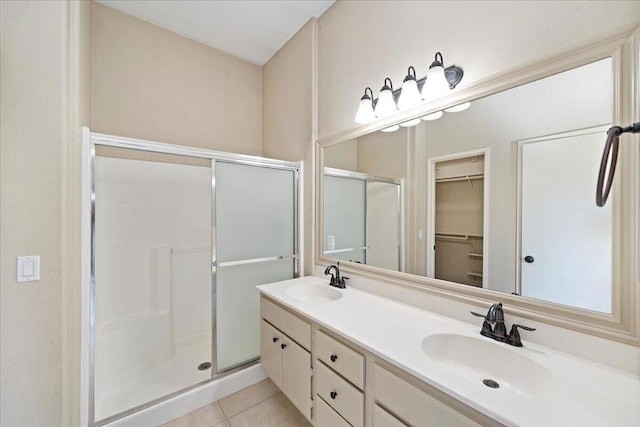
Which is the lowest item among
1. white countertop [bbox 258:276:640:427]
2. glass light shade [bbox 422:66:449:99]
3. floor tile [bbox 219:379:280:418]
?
floor tile [bbox 219:379:280:418]

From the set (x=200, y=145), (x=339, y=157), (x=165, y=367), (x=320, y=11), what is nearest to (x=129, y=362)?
(x=165, y=367)

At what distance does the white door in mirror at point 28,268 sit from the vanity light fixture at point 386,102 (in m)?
1.92

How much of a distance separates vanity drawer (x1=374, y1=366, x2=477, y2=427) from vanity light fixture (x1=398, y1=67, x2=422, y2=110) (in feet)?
4.31

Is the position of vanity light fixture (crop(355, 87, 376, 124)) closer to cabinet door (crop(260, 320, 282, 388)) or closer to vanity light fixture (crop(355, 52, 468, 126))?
vanity light fixture (crop(355, 52, 468, 126))

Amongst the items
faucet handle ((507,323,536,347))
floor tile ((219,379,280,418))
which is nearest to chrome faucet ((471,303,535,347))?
faucet handle ((507,323,536,347))

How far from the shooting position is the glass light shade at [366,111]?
1619mm

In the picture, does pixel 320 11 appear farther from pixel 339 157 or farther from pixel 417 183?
pixel 417 183

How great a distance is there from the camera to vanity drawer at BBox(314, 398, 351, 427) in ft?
3.80

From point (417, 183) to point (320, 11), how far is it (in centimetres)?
164

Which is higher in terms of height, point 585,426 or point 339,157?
point 339,157

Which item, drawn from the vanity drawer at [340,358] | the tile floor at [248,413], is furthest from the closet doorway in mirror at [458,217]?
the tile floor at [248,413]

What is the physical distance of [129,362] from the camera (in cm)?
205

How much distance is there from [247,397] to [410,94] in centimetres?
235

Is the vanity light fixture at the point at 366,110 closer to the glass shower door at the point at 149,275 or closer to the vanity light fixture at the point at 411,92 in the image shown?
the vanity light fixture at the point at 411,92
